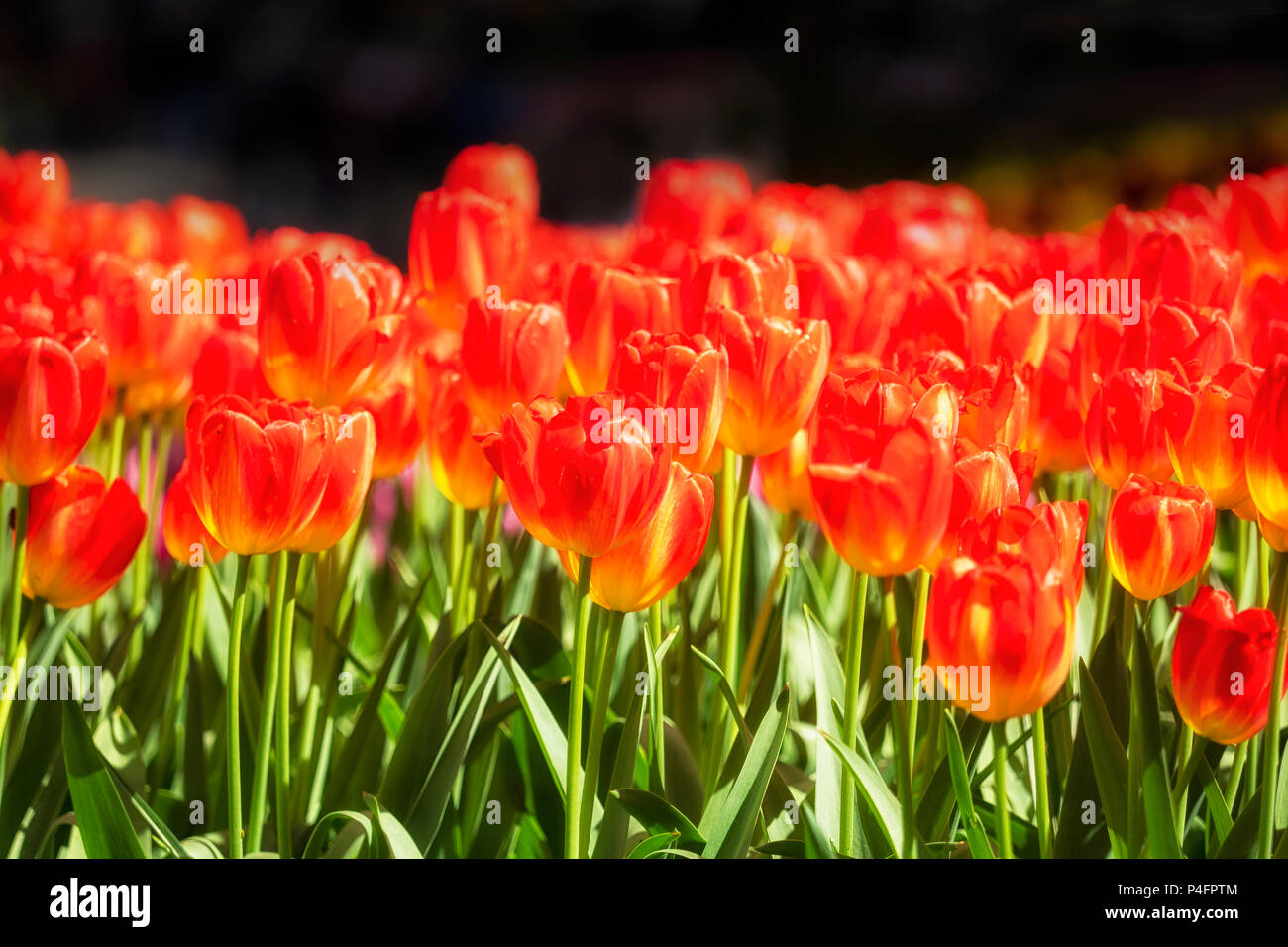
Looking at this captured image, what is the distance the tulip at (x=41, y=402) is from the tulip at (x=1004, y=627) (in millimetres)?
583

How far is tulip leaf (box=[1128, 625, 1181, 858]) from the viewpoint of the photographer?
0.79 meters

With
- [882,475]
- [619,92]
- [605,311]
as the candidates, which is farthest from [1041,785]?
[619,92]

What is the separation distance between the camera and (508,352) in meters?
0.94

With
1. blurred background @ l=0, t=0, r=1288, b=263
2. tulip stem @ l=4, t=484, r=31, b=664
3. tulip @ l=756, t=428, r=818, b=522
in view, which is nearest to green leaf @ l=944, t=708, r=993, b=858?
tulip @ l=756, t=428, r=818, b=522

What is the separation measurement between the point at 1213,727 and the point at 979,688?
0.18 metres

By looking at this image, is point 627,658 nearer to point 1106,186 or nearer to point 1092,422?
point 1092,422

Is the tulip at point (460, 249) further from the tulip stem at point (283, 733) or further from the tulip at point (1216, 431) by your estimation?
the tulip at point (1216, 431)

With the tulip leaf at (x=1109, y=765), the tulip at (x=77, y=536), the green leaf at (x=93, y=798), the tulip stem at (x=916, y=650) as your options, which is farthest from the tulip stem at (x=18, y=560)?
the tulip leaf at (x=1109, y=765)

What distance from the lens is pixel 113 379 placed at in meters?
1.09

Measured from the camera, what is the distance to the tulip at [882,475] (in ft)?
2.38

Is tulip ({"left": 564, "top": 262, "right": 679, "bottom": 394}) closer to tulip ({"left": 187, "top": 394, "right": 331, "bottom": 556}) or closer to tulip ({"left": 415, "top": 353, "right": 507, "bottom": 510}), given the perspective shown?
tulip ({"left": 415, "top": 353, "right": 507, "bottom": 510})

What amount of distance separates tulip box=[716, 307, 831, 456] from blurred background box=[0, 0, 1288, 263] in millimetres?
2866
